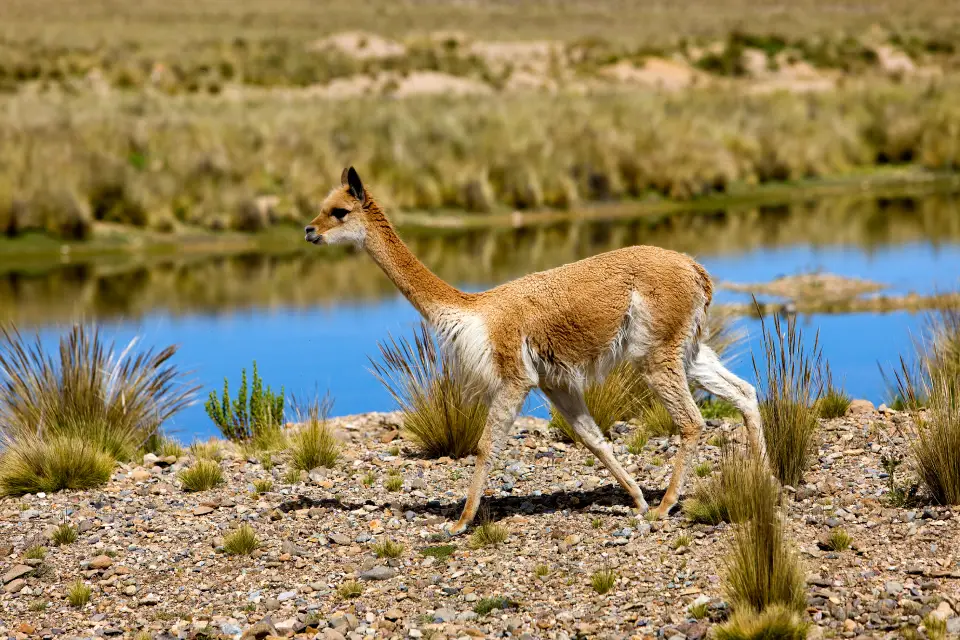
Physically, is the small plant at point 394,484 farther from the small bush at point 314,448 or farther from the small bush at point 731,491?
the small bush at point 731,491

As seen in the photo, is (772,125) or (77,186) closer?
(77,186)

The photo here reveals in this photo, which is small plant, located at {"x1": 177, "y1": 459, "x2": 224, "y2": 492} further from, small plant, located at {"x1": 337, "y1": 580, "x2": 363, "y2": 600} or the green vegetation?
small plant, located at {"x1": 337, "y1": 580, "x2": 363, "y2": 600}

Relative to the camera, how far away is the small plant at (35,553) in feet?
22.9

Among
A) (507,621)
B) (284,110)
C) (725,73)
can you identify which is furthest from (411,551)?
(725,73)

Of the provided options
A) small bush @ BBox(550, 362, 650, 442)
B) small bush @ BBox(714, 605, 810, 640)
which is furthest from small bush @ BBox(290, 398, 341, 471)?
small bush @ BBox(714, 605, 810, 640)

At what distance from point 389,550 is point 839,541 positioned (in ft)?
7.31

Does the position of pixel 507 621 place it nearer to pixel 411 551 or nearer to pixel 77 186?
pixel 411 551

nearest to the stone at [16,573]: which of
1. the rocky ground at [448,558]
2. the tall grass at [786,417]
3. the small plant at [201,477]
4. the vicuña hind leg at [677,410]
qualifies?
the rocky ground at [448,558]

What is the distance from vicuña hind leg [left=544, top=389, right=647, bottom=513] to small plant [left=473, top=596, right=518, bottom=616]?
1.25 meters

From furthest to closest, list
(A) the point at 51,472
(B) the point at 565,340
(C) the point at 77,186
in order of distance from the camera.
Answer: (C) the point at 77,186, (A) the point at 51,472, (B) the point at 565,340

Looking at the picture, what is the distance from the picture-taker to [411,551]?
22.1 ft

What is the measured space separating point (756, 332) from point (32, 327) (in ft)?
25.5

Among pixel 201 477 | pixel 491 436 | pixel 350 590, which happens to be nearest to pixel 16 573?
pixel 201 477

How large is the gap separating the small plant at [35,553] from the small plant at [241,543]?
3.27 feet
